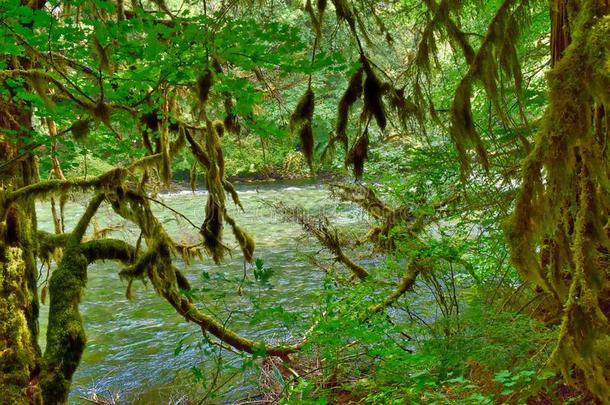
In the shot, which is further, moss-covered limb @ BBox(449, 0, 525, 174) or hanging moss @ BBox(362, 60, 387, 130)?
hanging moss @ BBox(362, 60, 387, 130)

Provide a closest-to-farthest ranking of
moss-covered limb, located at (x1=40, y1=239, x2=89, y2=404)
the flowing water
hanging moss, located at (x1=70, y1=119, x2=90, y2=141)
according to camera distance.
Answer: hanging moss, located at (x1=70, y1=119, x2=90, y2=141)
moss-covered limb, located at (x1=40, y1=239, x2=89, y2=404)
the flowing water

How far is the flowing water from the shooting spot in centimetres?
626

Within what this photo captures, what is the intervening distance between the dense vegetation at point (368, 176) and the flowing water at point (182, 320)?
1.74 feet

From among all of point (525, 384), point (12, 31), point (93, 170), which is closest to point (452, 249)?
point (525, 384)

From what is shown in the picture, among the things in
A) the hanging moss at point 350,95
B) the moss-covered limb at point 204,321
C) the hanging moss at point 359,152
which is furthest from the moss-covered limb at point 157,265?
the hanging moss at point 350,95

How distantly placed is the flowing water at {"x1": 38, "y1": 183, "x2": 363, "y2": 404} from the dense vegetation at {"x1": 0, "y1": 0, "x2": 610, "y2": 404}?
53 cm

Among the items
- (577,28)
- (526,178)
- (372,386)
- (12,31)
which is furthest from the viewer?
(372,386)

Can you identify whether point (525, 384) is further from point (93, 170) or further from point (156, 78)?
point (93, 170)

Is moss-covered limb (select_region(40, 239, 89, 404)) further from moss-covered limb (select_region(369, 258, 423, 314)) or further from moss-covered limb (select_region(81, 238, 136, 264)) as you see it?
moss-covered limb (select_region(369, 258, 423, 314))

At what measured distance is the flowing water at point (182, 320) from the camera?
20.5ft

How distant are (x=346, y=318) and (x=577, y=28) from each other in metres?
3.64

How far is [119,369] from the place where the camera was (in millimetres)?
7312

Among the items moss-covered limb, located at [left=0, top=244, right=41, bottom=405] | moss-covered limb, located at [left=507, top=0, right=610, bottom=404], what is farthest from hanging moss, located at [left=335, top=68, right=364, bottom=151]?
moss-covered limb, located at [left=0, top=244, right=41, bottom=405]

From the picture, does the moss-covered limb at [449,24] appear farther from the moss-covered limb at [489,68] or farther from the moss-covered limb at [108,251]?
the moss-covered limb at [108,251]
